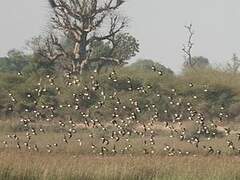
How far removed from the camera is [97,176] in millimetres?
12953

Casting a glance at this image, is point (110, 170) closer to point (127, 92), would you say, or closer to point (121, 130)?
point (121, 130)

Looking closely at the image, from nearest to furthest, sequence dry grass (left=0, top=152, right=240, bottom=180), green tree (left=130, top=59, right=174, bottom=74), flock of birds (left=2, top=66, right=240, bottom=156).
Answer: dry grass (left=0, top=152, right=240, bottom=180), flock of birds (left=2, top=66, right=240, bottom=156), green tree (left=130, top=59, right=174, bottom=74)

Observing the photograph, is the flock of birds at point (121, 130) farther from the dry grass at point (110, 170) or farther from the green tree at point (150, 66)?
the dry grass at point (110, 170)

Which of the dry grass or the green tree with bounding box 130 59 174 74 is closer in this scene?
the dry grass

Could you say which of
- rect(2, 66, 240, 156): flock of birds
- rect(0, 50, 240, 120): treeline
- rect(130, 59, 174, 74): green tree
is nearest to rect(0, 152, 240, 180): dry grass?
rect(2, 66, 240, 156): flock of birds

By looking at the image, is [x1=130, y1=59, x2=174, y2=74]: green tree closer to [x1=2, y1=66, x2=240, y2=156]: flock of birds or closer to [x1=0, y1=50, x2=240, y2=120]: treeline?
[x1=0, y1=50, x2=240, y2=120]: treeline

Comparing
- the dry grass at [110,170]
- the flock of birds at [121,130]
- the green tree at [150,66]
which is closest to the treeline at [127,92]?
the flock of birds at [121,130]

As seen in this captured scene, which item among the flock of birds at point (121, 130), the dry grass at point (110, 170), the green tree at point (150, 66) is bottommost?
the dry grass at point (110, 170)

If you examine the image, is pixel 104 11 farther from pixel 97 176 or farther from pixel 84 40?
pixel 97 176

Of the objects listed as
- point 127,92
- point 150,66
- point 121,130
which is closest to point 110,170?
point 121,130

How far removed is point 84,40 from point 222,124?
64.3ft

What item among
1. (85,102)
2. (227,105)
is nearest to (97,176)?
(85,102)

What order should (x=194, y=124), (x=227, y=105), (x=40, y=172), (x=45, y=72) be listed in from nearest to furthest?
(x=40, y=172), (x=194, y=124), (x=227, y=105), (x=45, y=72)

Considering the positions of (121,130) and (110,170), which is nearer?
(110,170)
